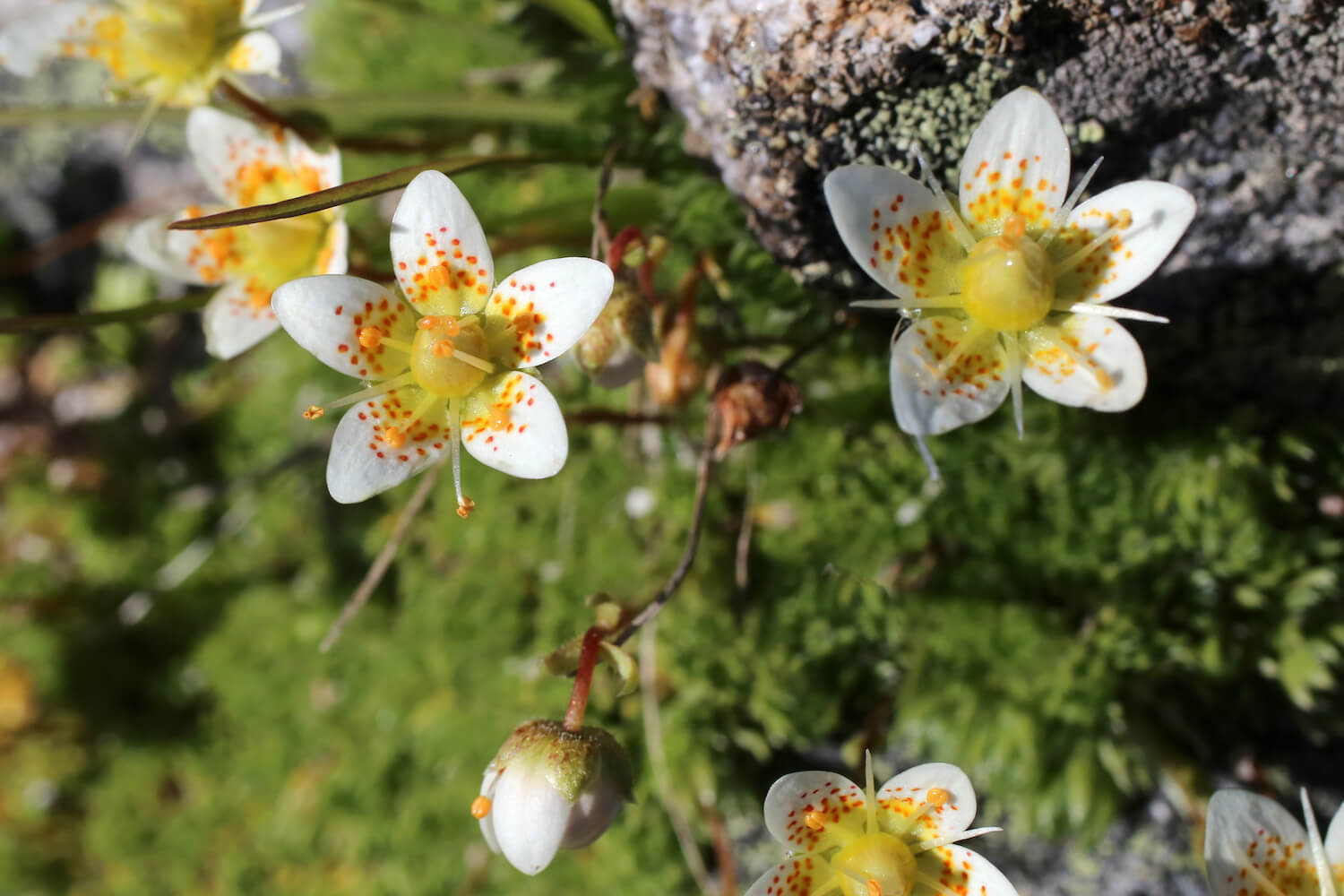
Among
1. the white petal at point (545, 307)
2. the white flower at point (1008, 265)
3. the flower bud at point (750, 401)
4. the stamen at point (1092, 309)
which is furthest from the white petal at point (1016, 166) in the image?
the white petal at point (545, 307)

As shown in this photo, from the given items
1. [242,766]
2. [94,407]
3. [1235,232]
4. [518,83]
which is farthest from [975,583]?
[94,407]

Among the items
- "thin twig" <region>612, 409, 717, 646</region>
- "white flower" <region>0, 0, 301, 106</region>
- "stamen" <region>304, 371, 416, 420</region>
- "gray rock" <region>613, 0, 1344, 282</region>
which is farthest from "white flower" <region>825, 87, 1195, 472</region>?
"white flower" <region>0, 0, 301, 106</region>

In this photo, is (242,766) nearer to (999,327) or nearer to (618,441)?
(618,441)

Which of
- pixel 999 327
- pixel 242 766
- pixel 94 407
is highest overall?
pixel 999 327

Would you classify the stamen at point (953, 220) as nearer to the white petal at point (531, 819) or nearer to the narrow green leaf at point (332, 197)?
the narrow green leaf at point (332, 197)

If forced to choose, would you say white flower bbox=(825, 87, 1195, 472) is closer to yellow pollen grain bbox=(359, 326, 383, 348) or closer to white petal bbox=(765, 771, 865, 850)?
white petal bbox=(765, 771, 865, 850)

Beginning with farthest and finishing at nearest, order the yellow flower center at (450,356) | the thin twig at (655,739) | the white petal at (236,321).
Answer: the thin twig at (655,739) < the white petal at (236,321) < the yellow flower center at (450,356)
